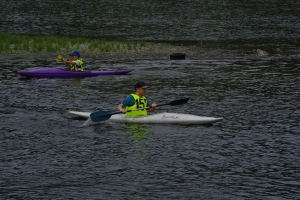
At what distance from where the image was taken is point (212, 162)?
19.9 metres

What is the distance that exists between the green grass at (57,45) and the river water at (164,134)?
313 centimetres

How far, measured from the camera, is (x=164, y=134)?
23.3 metres

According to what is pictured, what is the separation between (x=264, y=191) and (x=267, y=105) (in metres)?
11.2

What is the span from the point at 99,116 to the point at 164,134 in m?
2.57

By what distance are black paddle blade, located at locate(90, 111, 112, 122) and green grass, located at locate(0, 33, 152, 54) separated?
70.8ft

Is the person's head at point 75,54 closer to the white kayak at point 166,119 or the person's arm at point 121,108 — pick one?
the white kayak at point 166,119

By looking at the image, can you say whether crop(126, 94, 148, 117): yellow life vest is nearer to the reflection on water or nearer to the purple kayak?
the reflection on water

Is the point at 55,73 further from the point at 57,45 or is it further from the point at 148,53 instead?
the point at 57,45

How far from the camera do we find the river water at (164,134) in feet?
58.2

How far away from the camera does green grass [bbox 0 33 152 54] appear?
4588cm

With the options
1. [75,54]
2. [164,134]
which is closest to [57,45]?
[75,54]

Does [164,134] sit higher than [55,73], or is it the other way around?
[55,73]

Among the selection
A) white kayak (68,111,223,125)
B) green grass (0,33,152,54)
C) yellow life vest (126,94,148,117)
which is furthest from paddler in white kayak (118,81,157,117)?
green grass (0,33,152,54)

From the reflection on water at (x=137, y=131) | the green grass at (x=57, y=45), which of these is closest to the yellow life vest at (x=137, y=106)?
the reflection on water at (x=137, y=131)
